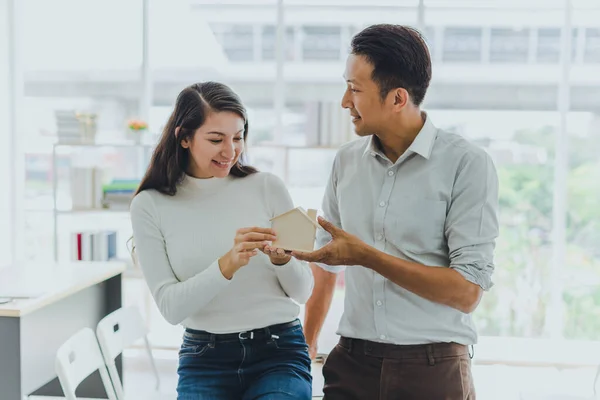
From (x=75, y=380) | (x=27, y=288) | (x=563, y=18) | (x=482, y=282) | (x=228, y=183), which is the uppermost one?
(x=563, y=18)

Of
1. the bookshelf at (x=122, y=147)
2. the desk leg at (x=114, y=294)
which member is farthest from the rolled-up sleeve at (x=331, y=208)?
the bookshelf at (x=122, y=147)

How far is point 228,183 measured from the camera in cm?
219

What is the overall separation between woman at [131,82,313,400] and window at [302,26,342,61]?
2.76 meters

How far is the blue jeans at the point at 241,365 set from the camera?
6.33 ft

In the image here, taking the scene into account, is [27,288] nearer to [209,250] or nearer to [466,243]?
[209,250]

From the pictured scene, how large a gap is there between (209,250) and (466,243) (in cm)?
77

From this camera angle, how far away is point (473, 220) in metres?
1.78

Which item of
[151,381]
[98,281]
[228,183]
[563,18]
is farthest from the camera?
[563,18]

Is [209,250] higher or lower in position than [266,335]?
higher

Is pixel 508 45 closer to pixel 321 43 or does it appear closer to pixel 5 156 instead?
pixel 321 43

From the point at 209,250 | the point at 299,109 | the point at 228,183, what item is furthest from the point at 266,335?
the point at 299,109

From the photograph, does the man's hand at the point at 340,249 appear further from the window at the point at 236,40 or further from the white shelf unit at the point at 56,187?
the window at the point at 236,40

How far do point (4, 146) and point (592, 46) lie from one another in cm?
418

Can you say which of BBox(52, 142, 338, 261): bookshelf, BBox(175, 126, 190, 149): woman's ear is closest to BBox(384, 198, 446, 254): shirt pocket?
BBox(175, 126, 190, 149): woman's ear
